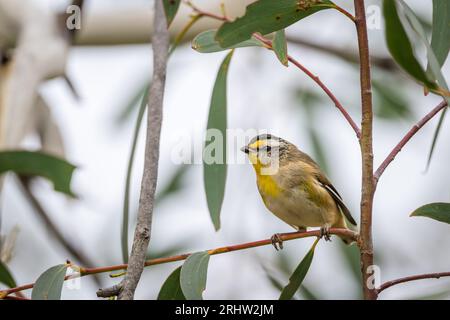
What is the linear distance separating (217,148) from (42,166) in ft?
2.39

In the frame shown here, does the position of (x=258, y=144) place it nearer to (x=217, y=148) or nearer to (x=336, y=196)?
(x=336, y=196)

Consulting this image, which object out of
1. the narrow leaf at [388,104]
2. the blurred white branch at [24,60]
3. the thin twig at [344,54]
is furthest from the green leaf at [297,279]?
the thin twig at [344,54]

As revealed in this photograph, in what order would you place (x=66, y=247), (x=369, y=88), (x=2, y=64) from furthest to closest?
(x=66, y=247) → (x=2, y=64) → (x=369, y=88)

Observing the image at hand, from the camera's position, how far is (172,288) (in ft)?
5.72

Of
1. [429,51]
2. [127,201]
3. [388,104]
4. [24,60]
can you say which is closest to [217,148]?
[127,201]

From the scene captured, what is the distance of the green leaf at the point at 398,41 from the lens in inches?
46.6

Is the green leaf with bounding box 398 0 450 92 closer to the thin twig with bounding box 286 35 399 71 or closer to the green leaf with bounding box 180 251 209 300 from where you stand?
the green leaf with bounding box 180 251 209 300

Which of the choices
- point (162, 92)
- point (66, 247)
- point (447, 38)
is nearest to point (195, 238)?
point (66, 247)

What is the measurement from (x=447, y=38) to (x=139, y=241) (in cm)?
78

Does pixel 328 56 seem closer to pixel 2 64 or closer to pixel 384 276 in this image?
pixel 384 276

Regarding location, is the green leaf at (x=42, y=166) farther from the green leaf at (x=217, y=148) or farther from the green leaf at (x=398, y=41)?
the green leaf at (x=398, y=41)

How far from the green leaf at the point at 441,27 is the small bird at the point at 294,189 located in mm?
802

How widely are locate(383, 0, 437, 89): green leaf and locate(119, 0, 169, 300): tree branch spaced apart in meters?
0.55

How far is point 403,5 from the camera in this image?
142 centimetres
